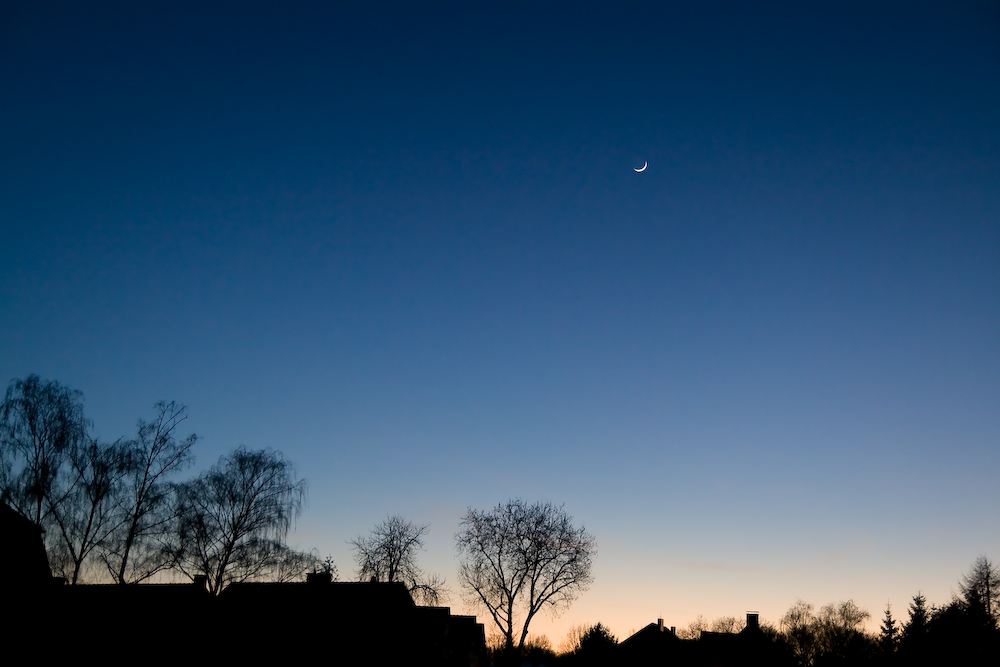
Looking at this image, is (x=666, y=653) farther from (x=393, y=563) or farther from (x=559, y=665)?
(x=393, y=563)

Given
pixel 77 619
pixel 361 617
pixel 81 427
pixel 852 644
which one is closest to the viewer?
Answer: pixel 77 619

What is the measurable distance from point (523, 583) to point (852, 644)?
98.4ft

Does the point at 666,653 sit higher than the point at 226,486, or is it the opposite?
the point at 226,486

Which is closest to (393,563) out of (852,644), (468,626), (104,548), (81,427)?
(468,626)

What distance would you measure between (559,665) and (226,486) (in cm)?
5368

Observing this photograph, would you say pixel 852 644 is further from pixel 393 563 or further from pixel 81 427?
pixel 81 427

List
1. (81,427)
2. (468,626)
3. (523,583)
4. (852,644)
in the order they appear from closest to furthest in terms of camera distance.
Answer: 1. (81,427)
2. (852,644)
3. (523,583)
4. (468,626)

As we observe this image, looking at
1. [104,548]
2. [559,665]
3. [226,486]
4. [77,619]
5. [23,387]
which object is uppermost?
[23,387]

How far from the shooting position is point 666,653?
72312 mm

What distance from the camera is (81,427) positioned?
43156 millimetres

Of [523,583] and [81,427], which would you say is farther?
[523,583]

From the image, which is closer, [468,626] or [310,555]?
[310,555]

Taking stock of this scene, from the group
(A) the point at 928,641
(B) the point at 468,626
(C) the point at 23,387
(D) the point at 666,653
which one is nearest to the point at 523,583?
(B) the point at 468,626

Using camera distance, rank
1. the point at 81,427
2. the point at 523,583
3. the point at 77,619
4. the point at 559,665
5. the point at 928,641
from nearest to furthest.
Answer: the point at 77,619, the point at 81,427, the point at 928,641, the point at 523,583, the point at 559,665
